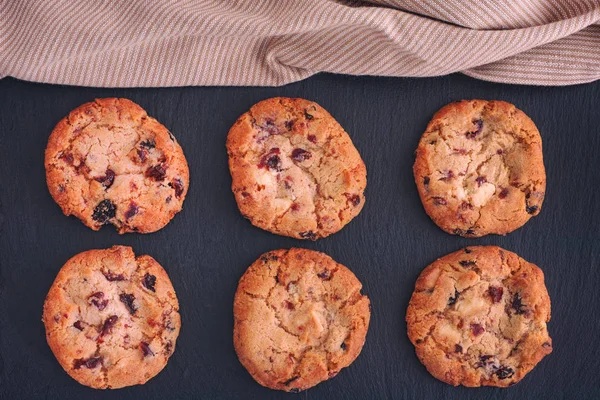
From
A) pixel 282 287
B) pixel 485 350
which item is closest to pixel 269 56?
pixel 282 287

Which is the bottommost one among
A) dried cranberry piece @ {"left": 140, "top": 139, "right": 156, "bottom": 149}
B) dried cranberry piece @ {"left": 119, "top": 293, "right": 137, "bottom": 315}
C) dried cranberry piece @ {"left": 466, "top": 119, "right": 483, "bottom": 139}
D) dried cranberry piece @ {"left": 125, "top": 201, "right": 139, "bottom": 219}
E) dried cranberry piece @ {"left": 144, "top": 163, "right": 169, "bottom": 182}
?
dried cranberry piece @ {"left": 119, "top": 293, "right": 137, "bottom": 315}

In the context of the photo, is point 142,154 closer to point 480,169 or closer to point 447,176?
point 447,176

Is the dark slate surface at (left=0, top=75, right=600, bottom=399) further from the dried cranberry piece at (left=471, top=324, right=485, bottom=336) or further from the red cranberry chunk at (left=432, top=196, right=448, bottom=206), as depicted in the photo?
the dried cranberry piece at (left=471, top=324, right=485, bottom=336)

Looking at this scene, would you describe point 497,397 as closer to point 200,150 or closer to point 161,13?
point 200,150

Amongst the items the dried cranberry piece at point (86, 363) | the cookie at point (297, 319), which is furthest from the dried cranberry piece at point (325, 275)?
the dried cranberry piece at point (86, 363)

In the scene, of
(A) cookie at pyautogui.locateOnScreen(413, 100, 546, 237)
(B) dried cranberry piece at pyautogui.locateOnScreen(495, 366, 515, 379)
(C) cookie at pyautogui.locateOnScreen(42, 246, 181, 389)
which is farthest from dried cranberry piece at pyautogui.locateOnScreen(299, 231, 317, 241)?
(B) dried cranberry piece at pyautogui.locateOnScreen(495, 366, 515, 379)

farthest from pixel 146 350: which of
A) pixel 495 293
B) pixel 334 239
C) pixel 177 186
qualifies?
pixel 495 293
